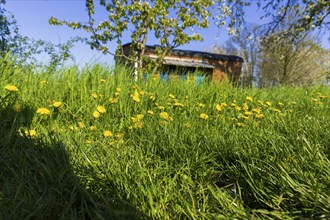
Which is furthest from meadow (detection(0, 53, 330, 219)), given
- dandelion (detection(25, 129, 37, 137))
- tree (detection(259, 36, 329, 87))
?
tree (detection(259, 36, 329, 87))

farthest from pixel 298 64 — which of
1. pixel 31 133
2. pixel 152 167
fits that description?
pixel 31 133

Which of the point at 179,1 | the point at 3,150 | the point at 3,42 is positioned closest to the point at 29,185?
the point at 3,150

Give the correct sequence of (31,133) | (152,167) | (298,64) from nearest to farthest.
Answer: (152,167) → (31,133) → (298,64)

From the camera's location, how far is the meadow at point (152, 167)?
1513 millimetres

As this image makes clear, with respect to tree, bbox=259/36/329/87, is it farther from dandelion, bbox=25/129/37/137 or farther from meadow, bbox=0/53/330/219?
dandelion, bbox=25/129/37/137

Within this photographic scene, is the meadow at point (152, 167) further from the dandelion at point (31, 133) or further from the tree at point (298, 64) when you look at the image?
the tree at point (298, 64)

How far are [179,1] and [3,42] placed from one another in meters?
5.57

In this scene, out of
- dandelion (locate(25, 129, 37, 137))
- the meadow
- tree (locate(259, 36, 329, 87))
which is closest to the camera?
the meadow

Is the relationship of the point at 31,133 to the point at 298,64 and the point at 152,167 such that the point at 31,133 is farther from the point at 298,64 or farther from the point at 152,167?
the point at 298,64

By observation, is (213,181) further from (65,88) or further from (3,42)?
(3,42)

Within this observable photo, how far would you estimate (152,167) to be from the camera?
203 cm

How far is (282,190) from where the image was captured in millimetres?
1651

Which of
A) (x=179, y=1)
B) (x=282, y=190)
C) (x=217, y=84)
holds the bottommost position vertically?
(x=282, y=190)

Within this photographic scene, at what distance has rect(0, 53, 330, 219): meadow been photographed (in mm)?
1513
